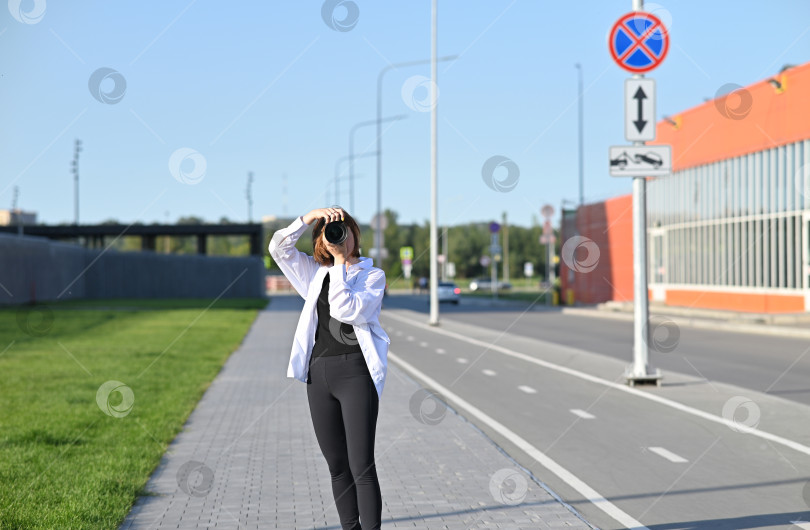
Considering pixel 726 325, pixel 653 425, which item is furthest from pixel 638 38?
pixel 726 325

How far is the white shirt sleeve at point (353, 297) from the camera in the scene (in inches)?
179

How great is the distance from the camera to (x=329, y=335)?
15.4 feet

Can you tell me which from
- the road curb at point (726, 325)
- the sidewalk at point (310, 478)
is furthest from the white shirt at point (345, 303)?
the road curb at point (726, 325)

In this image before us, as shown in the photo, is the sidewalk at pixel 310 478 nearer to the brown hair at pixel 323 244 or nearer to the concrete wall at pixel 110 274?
the brown hair at pixel 323 244

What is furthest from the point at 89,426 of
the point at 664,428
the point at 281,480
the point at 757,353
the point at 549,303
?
the point at 549,303

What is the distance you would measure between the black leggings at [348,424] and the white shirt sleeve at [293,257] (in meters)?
0.45

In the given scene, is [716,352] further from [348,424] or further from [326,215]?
[326,215]

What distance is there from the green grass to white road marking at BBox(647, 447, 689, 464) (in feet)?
13.6

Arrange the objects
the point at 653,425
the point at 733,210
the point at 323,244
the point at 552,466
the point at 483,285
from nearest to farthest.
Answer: the point at 323,244
the point at 552,466
the point at 653,425
the point at 733,210
the point at 483,285

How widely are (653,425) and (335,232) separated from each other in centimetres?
593

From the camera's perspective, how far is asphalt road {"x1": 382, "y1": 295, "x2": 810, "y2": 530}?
6332 millimetres

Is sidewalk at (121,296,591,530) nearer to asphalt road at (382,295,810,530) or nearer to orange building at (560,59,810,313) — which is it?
asphalt road at (382,295,810,530)

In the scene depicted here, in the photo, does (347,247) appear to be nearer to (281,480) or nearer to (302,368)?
(302,368)

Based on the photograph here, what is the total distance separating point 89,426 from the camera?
9812 mm
